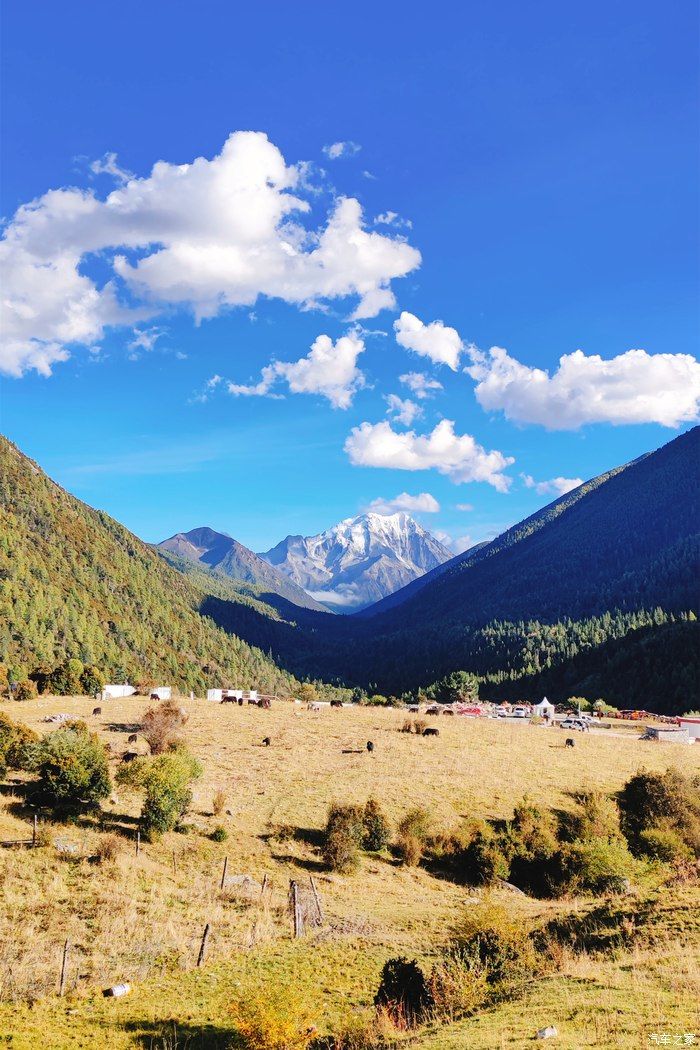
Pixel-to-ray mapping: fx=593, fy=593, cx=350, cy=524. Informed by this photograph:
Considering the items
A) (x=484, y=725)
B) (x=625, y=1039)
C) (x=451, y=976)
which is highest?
(x=625, y=1039)

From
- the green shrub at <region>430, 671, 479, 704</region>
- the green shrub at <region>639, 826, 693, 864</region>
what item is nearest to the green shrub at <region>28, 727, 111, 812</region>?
the green shrub at <region>639, 826, 693, 864</region>

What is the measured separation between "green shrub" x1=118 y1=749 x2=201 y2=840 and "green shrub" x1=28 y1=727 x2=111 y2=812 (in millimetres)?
2267

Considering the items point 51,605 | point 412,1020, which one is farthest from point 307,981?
point 51,605

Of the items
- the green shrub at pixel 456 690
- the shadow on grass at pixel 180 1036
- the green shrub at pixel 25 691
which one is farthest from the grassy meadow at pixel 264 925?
the green shrub at pixel 456 690

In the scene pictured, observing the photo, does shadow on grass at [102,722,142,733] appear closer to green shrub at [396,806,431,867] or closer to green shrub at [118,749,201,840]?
green shrub at [118,749,201,840]

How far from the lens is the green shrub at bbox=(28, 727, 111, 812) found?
3250cm

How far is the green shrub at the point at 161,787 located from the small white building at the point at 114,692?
43.3 meters

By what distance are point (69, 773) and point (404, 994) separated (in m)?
22.7

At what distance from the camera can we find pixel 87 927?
862 inches

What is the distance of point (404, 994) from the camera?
1742cm

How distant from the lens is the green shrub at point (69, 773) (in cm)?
3250

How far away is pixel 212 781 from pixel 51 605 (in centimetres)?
18169

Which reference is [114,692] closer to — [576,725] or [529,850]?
[529,850]

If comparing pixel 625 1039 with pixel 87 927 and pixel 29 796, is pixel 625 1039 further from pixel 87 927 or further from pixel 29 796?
pixel 29 796
